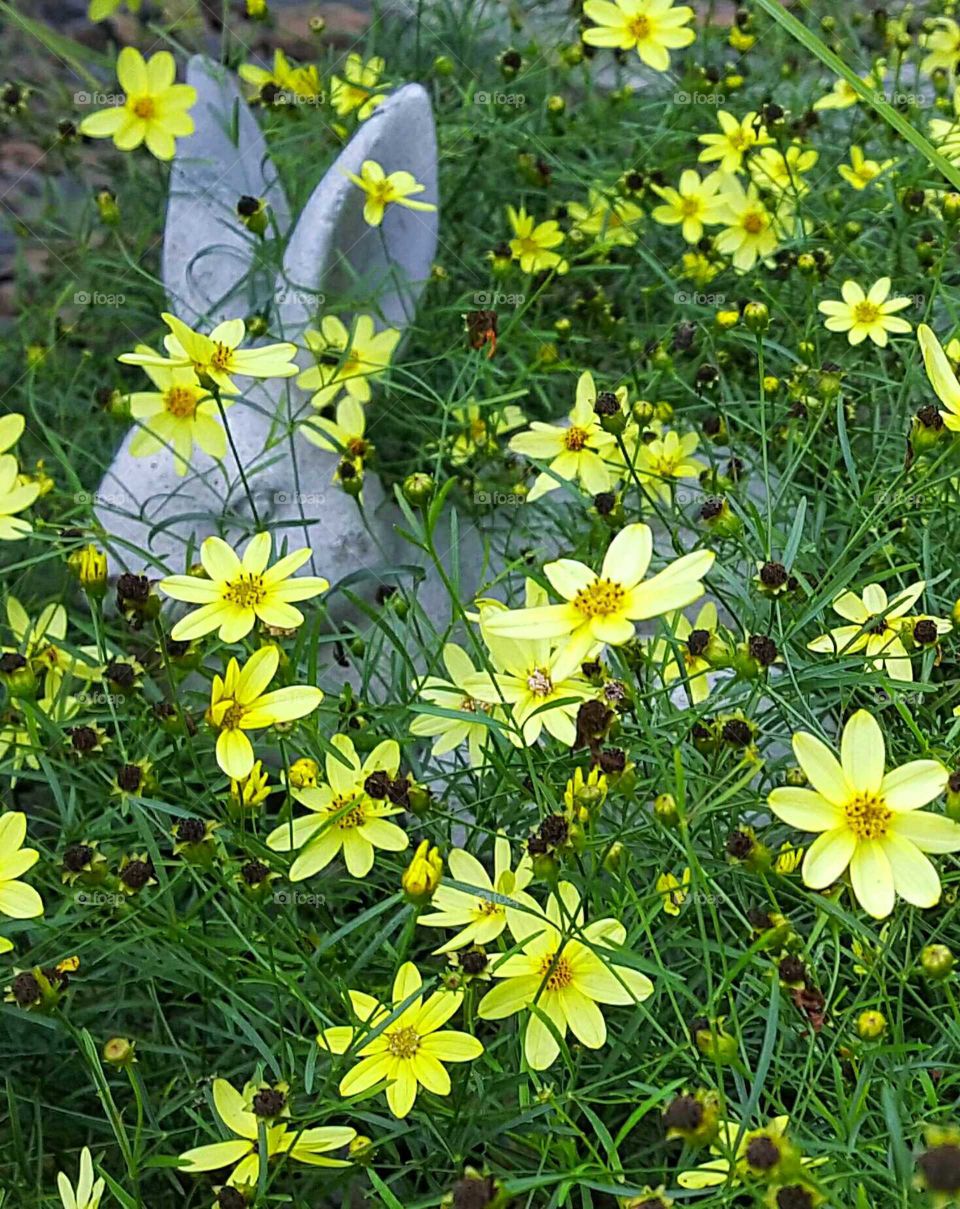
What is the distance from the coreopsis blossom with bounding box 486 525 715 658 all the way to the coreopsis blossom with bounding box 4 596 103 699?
423 millimetres

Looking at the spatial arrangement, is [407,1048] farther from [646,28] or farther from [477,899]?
[646,28]

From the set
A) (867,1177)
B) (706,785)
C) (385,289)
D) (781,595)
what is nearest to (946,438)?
(781,595)

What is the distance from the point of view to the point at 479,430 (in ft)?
4.11

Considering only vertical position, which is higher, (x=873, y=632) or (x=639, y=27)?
(x=639, y=27)

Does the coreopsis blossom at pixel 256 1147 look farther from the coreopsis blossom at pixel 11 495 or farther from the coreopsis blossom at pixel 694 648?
the coreopsis blossom at pixel 11 495

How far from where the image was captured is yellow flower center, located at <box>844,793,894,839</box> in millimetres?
666

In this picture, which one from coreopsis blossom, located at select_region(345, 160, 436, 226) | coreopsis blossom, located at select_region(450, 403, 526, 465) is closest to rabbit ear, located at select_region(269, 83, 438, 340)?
coreopsis blossom, located at select_region(345, 160, 436, 226)

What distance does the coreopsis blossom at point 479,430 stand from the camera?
1243 mm

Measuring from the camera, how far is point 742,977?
852 millimetres

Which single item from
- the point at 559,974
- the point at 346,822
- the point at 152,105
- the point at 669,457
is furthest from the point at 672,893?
the point at 152,105

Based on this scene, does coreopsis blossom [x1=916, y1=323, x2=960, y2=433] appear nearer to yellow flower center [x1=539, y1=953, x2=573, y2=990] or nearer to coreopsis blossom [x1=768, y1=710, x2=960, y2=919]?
coreopsis blossom [x1=768, y1=710, x2=960, y2=919]

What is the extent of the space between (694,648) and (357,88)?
0.96 m

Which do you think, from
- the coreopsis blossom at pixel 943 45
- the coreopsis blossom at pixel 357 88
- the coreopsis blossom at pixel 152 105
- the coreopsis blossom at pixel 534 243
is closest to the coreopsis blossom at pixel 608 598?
the coreopsis blossom at pixel 534 243

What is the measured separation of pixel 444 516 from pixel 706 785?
552mm
